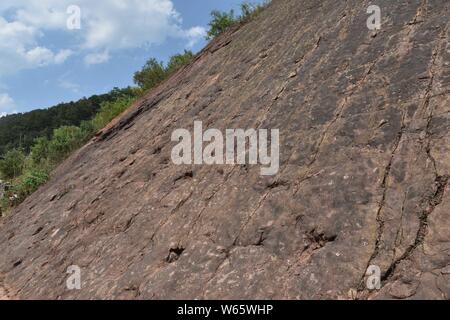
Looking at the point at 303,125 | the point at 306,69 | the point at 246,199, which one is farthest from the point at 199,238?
the point at 306,69

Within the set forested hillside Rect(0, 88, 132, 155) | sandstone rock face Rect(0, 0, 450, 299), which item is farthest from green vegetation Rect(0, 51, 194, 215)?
forested hillside Rect(0, 88, 132, 155)

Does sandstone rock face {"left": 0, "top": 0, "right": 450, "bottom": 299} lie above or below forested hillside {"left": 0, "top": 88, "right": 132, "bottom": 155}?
below

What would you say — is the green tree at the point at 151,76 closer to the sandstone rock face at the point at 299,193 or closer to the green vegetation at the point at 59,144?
the green vegetation at the point at 59,144

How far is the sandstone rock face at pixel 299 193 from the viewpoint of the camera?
3.99 metres

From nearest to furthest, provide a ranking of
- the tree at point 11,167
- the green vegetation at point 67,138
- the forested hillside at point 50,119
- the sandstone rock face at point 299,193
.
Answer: the sandstone rock face at point 299,193 → the green vegetation at point 67,138 → the tree at point 11,167 → the forested hillside at point 50,119

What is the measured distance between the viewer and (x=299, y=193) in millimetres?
4828

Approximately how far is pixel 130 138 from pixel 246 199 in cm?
534

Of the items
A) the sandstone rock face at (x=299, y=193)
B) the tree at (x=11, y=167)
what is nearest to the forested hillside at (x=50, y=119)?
the tree at (x=11, y=167)

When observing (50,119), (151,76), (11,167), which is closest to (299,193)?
(151,76)

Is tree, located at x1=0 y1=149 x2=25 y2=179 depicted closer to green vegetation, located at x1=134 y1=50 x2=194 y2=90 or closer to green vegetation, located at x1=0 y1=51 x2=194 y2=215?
green vegetation, located at x1=0 y1=51 x2=194 y2=215

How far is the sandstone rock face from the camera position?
3.99m

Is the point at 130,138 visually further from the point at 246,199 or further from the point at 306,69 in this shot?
the point at 246,199

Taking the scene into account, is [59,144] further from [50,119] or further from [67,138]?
[50,119]

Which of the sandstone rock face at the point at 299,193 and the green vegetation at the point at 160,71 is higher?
the green vegetation at the point at 160,71
